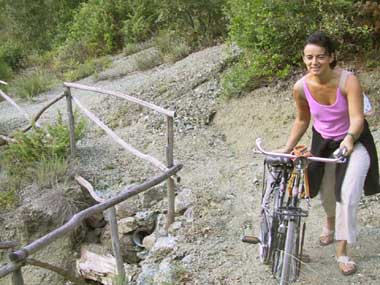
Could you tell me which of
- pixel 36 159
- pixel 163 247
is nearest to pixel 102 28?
pixel 36 159

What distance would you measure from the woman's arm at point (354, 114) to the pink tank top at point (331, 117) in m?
0.11

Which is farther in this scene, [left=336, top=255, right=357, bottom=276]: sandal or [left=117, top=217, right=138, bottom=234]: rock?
[left=117, top=217, right=138, bottom=234]: rock

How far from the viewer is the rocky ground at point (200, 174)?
439 cm

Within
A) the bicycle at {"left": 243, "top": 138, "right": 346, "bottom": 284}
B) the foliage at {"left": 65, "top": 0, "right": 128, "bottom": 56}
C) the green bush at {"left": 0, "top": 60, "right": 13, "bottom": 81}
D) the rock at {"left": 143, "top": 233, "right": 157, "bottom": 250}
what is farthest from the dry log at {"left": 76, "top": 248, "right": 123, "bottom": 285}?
the foliage at {"left": 65, "top": 0, "right": 128, "bottom": 56}

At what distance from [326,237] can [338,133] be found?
3.27 feet

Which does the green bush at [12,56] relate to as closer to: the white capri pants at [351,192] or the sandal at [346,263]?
the sandal at [346,263]

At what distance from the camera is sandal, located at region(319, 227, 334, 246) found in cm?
428

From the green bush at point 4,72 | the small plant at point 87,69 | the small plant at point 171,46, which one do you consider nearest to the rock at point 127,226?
the small plant at point 171,46

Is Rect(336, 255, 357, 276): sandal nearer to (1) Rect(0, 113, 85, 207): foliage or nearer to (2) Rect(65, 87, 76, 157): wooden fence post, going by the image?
(1) Rect(0, 113, 85, 207): foliage

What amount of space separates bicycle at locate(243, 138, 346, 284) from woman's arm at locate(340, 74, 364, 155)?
→ 0.43 feet

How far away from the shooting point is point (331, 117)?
361cm

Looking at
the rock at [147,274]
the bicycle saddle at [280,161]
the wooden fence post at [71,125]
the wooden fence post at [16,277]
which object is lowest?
the rock at [147,274]

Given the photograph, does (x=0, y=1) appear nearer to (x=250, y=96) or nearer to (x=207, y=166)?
(x=250, y=96)

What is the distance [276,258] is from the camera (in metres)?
3.89
